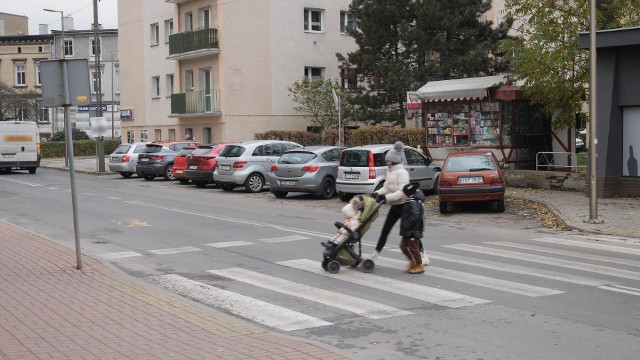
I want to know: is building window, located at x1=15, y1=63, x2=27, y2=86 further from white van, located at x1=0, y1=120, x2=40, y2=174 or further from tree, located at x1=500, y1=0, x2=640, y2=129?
tree, located at x1=500, y1=0, x2=640, y2=129

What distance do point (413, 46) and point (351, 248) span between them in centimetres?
2713

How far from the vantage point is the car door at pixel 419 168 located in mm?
21922

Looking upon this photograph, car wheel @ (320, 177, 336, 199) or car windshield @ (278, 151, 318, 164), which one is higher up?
car windshield @ (278, 151, 318, 164)

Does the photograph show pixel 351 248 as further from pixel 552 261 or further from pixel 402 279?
pixel 552 261

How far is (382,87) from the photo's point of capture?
3656 cm

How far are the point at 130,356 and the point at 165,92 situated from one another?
140ft

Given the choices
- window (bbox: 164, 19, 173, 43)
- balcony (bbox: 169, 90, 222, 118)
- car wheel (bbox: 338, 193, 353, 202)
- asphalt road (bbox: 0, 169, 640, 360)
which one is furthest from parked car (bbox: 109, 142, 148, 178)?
asphalt road (bbox: 0, 169, 640, 360)

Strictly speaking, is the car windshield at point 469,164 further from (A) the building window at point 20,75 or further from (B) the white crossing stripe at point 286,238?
(A) the building window at point 20,75

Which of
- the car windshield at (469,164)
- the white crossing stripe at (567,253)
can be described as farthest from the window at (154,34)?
the white crossing stripe at (567,253)

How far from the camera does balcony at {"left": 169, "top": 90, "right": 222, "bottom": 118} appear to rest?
41938 millimetres

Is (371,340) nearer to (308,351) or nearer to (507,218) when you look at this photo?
(308,351)

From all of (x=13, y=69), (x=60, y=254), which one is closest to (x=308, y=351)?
(x=60, y=254)

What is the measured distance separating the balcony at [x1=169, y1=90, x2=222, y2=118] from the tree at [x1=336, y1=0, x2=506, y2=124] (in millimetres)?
8060

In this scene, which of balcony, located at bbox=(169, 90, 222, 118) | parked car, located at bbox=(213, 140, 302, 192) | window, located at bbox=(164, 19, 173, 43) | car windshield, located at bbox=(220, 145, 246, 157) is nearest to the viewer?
parked car, located at bbox=(213, 140, 302, 192)
